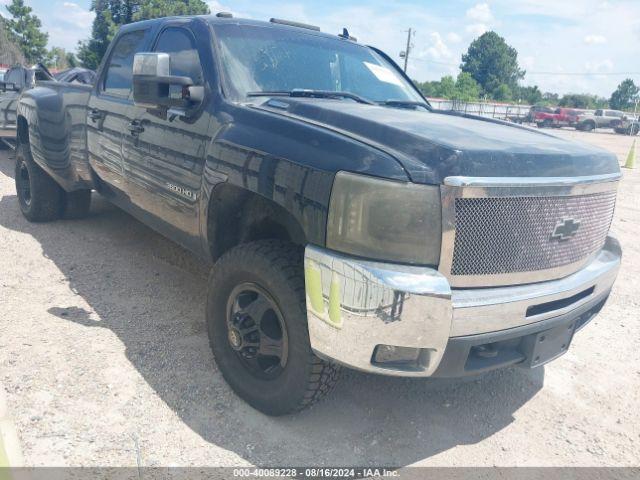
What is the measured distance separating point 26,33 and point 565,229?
44.8 metres

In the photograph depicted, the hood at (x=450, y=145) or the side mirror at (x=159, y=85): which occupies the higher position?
the side mirror at (x=159, y=85)

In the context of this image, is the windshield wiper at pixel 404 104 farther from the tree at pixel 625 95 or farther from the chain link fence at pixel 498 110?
the tree at pixel 625 95

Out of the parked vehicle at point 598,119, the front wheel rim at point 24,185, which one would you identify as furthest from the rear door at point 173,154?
the parked vehicle at point 598,119

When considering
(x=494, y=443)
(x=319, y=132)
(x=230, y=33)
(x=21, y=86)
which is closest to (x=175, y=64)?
(x=230, y=33)

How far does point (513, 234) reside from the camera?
2.23 meters

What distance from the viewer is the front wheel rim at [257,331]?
253 centimetres

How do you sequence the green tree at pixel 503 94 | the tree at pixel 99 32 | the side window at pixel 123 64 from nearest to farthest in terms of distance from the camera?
1. the side window at pixel 123 64
2. the tree at pixel 99 32
3. the green tree at pixel 503 94

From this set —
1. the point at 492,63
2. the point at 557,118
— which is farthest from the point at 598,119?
the point at 492,63

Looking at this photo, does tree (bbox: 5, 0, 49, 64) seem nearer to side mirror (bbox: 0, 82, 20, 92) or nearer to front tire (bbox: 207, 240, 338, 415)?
side mirror (bbox: 0, 82, 20, 92)

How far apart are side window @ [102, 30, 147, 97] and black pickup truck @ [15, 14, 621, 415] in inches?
21.0

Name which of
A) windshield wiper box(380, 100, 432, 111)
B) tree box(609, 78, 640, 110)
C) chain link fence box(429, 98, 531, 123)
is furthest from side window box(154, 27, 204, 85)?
tree box(609, 78, 640, 110)

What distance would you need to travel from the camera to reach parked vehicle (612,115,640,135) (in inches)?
1544

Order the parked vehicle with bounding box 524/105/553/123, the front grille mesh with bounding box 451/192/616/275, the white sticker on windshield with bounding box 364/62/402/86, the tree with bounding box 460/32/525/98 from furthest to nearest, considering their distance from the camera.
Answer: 1. the tree with bounding box 460/32/525/98
2. the parked vehicle with bounding box 524/105/553/123
3. the white sticker on windshield with bounding box 364/62/402/86
4. the front grille mesh with bounding box 451/192/616/275

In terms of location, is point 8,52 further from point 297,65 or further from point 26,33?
point 297,65
